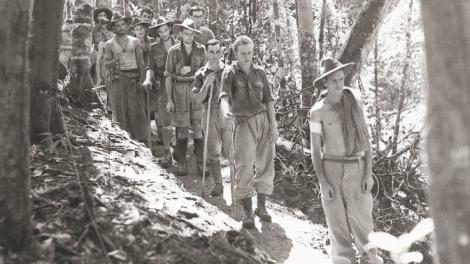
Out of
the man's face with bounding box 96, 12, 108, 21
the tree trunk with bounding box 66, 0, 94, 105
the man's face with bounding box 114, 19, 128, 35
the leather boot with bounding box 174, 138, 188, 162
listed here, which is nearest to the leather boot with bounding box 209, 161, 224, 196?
the leather boot with bounding box 174, 138, 188, 162

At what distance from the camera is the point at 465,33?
207 cm

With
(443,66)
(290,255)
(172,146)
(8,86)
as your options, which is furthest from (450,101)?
(172,146)

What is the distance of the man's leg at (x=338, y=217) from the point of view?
6.56 metres

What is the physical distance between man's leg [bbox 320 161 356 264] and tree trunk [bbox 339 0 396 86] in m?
4.29

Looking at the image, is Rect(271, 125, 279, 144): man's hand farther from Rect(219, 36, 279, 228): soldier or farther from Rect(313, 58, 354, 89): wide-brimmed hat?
Rect(313, 58, 354, 89): wide-brimmed hat

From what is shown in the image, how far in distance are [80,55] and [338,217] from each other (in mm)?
6215

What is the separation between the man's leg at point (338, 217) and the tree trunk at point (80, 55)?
5.19m

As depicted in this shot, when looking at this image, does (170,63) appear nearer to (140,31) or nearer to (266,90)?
(140,31)

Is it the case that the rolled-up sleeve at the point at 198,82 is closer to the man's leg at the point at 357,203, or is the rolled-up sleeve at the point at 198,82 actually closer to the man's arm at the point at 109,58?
the man's arm at the point at 109,58

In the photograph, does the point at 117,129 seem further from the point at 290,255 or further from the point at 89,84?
the point at 290,255

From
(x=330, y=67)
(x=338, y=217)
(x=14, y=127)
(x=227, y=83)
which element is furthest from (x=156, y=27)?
(x=14, y=127)

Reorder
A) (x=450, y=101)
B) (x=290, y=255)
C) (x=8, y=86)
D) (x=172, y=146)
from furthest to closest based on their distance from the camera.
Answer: (x=172, y=146) → (x=290, y=255) → (x=8, y=86) → (x=450, y=101)

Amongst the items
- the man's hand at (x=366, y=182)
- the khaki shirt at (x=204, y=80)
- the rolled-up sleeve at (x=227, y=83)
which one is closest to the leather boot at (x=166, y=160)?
the khaki shirt at (x=204, y=80)

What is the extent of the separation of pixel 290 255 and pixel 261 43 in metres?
9.23
